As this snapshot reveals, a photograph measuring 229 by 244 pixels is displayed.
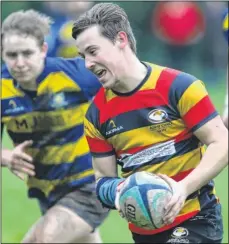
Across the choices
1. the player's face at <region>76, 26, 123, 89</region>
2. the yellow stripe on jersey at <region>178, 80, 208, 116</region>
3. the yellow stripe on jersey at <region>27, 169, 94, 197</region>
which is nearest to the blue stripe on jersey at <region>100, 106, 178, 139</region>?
the yellow stripe on jersey at <region>178, 80, 208, 116</region>

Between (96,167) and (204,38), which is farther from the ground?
(96,167)

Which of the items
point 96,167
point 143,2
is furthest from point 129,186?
point 143,2

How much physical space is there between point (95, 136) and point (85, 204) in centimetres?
194

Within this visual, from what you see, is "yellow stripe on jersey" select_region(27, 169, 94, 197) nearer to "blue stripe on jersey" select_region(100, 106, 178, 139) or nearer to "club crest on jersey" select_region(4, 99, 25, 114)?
"club crest on jersey" select_region(4, 99, 25, 114)

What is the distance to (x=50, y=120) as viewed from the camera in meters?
7.38

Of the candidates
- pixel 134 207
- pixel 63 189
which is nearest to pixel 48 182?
pixel 63 189

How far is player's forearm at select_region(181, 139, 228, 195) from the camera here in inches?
202

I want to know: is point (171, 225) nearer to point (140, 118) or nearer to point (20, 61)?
point (140, 118)

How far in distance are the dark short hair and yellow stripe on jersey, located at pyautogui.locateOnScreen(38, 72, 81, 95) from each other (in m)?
1.83

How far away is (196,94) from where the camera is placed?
17.3ft

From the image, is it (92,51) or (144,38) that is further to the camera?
(144,38)

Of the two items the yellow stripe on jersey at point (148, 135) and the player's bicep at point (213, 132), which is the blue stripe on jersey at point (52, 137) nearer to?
the yellow stripe on jersey at point (148, 135)

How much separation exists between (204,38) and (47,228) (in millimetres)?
16159

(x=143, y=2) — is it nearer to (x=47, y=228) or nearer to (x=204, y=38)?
(x=204, y=38)
